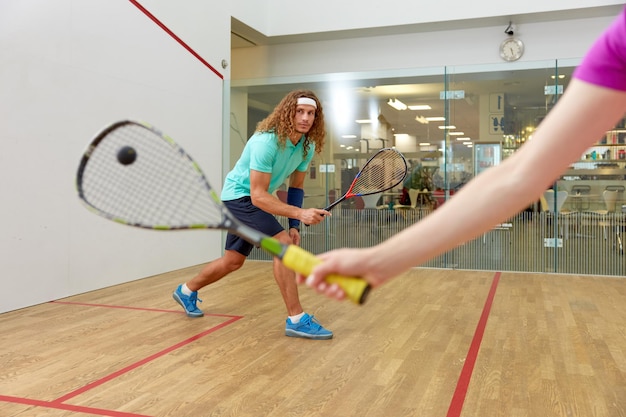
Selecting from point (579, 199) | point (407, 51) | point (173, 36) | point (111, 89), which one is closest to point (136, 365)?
point (111, 89)

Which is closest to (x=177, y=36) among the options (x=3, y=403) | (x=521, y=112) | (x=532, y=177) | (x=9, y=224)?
(x=9, y=224)

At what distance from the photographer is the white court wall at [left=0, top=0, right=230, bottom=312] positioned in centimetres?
297

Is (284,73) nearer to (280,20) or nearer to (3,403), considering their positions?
(280,20)

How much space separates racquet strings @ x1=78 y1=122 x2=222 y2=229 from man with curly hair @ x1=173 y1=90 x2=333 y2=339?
1.09 meters

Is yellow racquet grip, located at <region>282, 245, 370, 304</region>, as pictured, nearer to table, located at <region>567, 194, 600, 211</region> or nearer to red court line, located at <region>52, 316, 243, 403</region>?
red court line, located at <region>52, 316, 243, 403</region>

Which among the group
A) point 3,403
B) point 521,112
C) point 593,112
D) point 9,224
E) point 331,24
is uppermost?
point 331,24

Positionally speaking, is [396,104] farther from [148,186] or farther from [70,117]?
[148,186]

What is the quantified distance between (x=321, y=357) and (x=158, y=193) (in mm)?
1215

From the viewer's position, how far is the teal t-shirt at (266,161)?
231 cm

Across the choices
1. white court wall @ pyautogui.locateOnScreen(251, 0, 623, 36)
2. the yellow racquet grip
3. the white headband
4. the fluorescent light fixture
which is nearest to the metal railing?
the fluorescent light fixture

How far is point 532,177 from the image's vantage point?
559 mm

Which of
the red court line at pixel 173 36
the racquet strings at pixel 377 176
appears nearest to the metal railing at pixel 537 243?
the racquet strings at pixel 377 176

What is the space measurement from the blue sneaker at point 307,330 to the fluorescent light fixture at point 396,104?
→ 109 inches

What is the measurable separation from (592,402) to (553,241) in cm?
301
